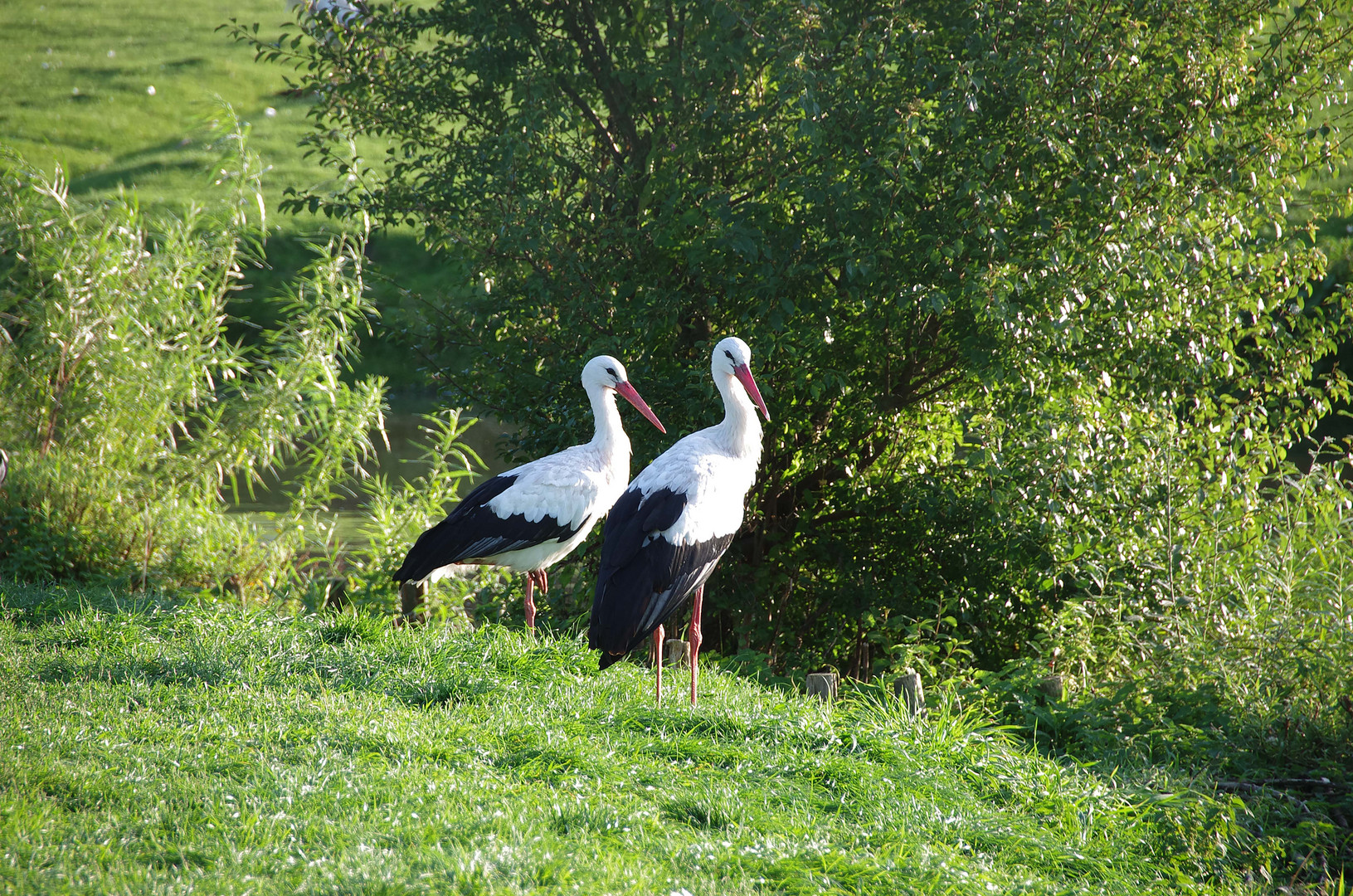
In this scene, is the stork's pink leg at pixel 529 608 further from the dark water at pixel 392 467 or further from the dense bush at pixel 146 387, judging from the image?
the dark water at pixel 392 467

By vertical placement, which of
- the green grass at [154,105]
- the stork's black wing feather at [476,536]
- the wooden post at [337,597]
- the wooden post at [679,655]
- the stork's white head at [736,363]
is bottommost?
the wooden post at [337,597]

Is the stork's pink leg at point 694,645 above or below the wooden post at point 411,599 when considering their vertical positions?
above

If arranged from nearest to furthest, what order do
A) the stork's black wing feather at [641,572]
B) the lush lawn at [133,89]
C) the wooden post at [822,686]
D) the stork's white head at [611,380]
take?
the stork's black wing feather at [641,572] < the wooden post at [822,686] < the stork's white head at [611,380] < the lush lawn at [133,89]

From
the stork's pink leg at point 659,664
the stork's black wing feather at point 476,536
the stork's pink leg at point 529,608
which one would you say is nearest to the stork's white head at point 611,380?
the stork's black wing feather at point 476,536

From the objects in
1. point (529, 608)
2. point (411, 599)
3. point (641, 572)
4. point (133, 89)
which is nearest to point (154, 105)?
point (133, 89)

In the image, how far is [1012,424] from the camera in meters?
5.84

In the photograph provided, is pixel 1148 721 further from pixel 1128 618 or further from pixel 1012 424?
pixel 1012 424

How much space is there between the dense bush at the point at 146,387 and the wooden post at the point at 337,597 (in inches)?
33.1

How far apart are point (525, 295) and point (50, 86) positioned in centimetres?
2966

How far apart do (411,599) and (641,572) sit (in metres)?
2.02

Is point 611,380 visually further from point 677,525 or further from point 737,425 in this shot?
point 677,525

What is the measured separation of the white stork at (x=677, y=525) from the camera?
447 centimetres

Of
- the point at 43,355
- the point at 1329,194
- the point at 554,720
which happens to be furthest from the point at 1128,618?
the point at 43,355

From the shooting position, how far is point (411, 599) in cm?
604
